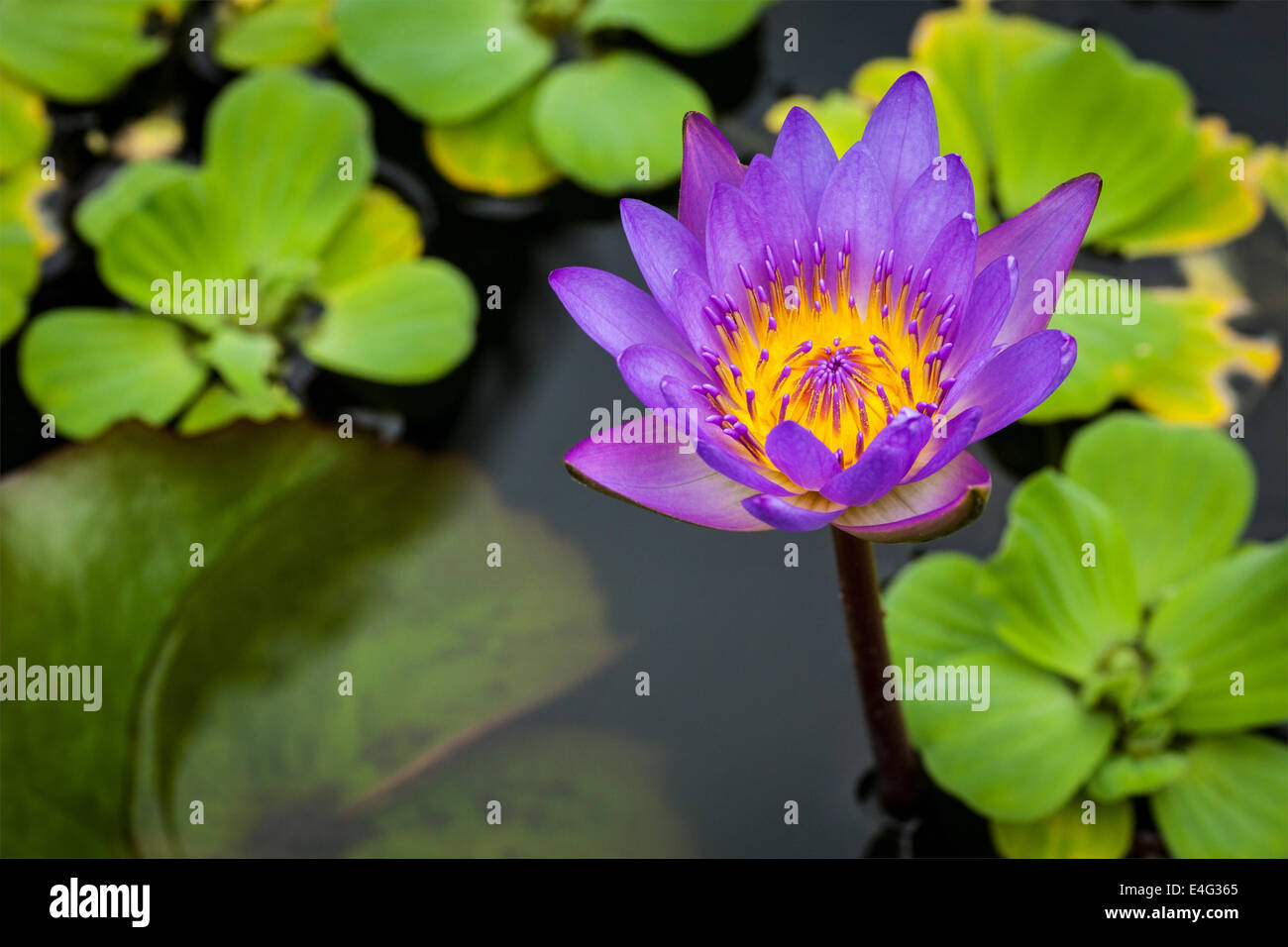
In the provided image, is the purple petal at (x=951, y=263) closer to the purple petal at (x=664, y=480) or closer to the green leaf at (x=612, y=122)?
the purple petal at (x=664, y=480)

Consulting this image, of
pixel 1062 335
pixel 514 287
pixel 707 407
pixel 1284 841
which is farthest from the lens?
pixel 514 287

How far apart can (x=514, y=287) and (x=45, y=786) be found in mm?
1091

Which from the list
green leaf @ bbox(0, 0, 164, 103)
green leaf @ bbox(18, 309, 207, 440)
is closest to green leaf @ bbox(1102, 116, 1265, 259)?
green leaf @ bbox(18, 309, 207, 440)

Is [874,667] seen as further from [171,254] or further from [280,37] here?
[280,37]

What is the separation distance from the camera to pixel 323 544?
1731 mm

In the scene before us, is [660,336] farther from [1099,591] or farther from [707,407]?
[1099,591]

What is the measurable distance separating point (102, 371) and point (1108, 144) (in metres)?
1.73

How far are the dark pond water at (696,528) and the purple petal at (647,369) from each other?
711 millimetres

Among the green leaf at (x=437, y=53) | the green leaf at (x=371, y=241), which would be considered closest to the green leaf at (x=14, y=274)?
the green leaf at (x=371, y=241)

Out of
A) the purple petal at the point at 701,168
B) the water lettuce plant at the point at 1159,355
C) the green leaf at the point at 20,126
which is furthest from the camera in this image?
the green leaf at the point at 20,126

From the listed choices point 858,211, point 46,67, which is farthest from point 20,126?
point 858,211

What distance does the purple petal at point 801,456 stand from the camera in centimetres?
103

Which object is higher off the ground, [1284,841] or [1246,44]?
[1246,44]

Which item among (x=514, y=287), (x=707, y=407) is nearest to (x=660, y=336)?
(x=707, y=407)
